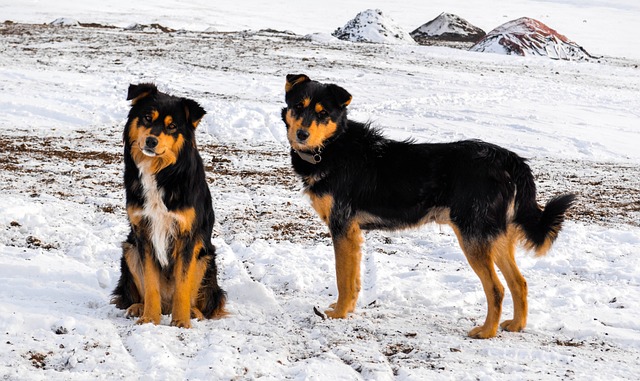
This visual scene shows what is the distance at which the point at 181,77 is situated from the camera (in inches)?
1056

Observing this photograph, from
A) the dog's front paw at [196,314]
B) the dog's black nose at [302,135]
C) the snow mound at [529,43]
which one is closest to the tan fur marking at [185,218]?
the dog's front paw at [196,314]

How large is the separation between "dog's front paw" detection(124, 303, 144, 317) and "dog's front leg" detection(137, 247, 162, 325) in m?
0.25

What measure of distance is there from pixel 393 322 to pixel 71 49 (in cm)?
2983

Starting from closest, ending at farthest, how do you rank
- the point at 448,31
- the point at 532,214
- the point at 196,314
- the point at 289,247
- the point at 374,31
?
the point at 532,214 → the point at 196,314 → the point at 289,247 → the point at 374,31 → the point at 448,31

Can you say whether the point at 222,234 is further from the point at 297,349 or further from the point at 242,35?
the point at 242,35

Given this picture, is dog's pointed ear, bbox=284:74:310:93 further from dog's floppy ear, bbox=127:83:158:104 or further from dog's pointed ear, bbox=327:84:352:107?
dog's floppy ear, bbox=127:83:158:104

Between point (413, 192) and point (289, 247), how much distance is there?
→ 9.65 ft

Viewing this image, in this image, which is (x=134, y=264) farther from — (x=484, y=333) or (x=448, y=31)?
(x=448, y=31)

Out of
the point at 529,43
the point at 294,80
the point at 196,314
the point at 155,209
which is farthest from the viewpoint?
the point at 529,43

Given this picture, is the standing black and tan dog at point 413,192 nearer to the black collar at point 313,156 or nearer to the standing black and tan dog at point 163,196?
the black collar at point 313,156

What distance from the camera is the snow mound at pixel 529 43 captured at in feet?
125

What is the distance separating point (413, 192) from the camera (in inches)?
248

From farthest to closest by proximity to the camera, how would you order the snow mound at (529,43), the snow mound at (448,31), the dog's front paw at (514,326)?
the snow mound at (448,31)
the snow mound at (529,43)
the dog's front paw at (514,326)

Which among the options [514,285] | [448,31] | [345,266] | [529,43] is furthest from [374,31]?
[514,285]
